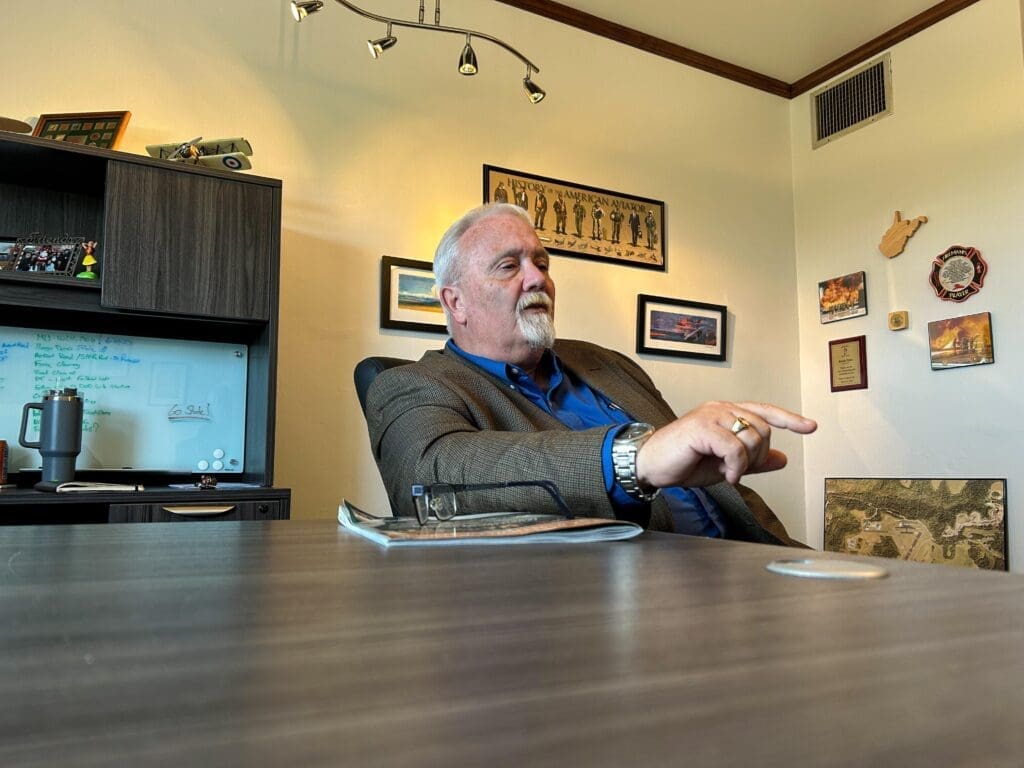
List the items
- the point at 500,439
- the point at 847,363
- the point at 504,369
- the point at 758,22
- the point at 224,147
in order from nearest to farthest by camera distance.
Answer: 1. the point at 500,439
2. the point at 504,369
3. the point at 224,147
4. the point at 758,22
5. the point at 847,363

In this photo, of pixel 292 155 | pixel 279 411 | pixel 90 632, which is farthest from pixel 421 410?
pixel 292 155

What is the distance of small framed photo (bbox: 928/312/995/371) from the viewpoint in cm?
302

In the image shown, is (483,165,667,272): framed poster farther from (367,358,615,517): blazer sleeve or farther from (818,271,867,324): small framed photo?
(367,358,615,517): blazer sleeve

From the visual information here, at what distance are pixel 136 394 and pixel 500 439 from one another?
1.80m

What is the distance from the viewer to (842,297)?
3.63 m

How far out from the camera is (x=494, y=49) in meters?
3.17

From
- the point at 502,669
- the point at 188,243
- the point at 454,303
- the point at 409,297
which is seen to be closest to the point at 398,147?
the point at 409,297

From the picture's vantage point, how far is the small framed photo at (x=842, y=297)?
11.6 ft

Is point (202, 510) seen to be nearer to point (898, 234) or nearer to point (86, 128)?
point (86, 128)

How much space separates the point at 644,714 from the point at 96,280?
7.40 ft

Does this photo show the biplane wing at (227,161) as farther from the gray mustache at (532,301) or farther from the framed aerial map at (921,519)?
the framed aerial map at (921,519)

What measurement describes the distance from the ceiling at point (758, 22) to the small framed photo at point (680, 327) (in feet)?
4.15

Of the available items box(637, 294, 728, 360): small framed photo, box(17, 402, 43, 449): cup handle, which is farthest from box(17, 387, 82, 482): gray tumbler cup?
box(637, 294, 728, 360): small framed photo

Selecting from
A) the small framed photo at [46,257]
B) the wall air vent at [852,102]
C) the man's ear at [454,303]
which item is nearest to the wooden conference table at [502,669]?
the man's ear at [454,303]
